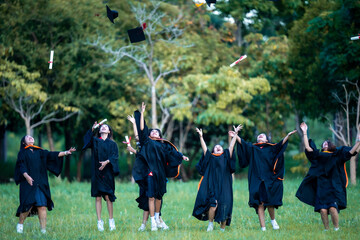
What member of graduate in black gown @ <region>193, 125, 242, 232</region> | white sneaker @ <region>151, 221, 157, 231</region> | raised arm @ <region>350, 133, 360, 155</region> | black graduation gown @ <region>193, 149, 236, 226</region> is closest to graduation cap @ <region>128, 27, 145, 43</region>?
graduate in black gown @ <region>193, 125, 242, 232</region>

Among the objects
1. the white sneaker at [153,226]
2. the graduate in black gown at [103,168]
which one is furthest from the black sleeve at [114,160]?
the white sneaker at [153,226]

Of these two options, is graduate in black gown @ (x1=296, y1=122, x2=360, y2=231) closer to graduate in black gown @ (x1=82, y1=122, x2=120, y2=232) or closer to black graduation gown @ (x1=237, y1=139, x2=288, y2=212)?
black graduation gown @ (x1=237, y1=139, x2=288, y2=212)

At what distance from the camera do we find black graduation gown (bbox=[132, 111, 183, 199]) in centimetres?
1129

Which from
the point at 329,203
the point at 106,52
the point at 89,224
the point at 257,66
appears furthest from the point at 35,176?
the point at 257,66

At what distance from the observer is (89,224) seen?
12617 mm

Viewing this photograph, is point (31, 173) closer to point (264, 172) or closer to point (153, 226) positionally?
point (153, 226)

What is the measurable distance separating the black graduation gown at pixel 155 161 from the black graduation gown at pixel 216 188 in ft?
2.18

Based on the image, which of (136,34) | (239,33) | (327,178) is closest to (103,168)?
(136,34)

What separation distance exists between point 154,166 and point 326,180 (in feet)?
11.8

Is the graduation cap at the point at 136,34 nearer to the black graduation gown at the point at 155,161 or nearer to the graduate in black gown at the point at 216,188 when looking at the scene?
the black graduation gown at the point at 155,161

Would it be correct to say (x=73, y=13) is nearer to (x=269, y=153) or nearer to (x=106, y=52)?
(x=106, y=52)

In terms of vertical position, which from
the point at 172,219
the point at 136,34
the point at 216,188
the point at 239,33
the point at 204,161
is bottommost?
the point at 172,219

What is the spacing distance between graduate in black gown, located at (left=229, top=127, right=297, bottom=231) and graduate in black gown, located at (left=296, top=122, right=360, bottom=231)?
1.77ft

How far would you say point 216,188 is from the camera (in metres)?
11.1
